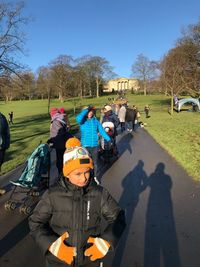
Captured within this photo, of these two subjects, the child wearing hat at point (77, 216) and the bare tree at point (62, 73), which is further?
the bare tree at point (62, 73)

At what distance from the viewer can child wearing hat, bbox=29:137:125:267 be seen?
253cm

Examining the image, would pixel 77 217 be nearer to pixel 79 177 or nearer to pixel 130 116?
pixel 79 177

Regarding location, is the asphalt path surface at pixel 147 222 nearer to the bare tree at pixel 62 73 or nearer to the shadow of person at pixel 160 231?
the shadow of person at pixel 160 231

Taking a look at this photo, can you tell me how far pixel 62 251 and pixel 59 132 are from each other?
17.3ft

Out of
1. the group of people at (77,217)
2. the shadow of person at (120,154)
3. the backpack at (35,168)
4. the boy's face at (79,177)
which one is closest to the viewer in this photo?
the group of people at (77,217)

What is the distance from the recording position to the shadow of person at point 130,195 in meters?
4.36

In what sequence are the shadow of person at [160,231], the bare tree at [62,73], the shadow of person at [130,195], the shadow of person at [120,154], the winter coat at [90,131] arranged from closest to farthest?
the shadow of person at [160,231] < the shadow of person at [130,195] < the winter coat at [90,131] < the shadow of person at [120,154] < the bare tree at [62,73]

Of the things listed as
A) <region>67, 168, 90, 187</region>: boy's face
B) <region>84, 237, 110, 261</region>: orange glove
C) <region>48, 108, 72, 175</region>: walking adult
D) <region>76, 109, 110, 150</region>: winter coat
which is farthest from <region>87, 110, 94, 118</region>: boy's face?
<region>84, 237, 110, 261</region>: orange glove

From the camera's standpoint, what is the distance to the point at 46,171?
22.0ft

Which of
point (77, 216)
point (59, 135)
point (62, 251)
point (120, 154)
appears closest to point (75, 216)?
point (77, 216)

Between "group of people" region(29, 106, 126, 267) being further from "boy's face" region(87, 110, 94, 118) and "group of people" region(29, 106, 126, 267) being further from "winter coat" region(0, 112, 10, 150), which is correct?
"boy's face" region(87, 110, 94, 118)

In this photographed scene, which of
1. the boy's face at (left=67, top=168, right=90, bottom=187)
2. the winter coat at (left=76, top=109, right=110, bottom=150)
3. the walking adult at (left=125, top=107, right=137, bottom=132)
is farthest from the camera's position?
the walking adult at (left=125, top=107, right=137, bottom=132)

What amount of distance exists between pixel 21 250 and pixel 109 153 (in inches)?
261

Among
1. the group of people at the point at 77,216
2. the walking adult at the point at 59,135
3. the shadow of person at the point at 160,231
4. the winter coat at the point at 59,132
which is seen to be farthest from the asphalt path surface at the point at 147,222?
the group of people at the point at 77,216
